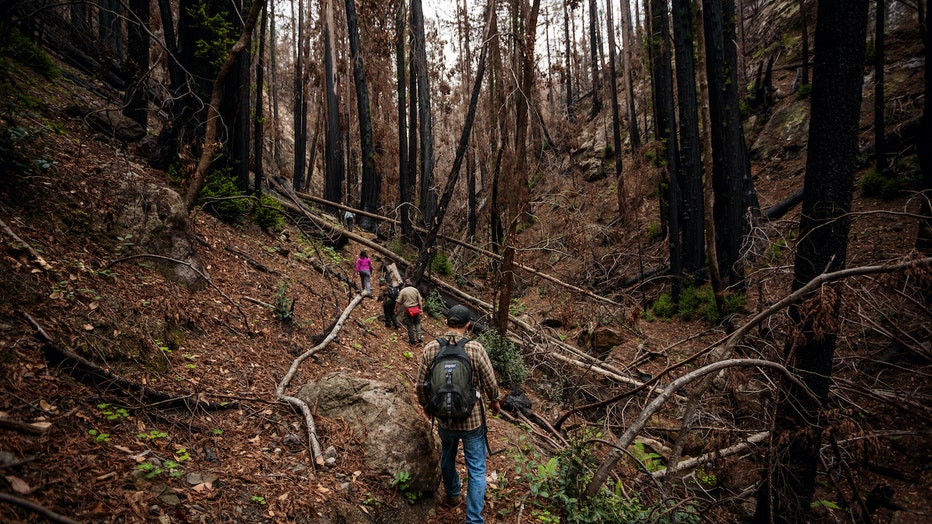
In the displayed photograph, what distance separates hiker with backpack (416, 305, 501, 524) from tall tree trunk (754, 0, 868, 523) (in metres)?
2.68

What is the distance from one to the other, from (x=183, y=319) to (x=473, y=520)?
4032 millimetres

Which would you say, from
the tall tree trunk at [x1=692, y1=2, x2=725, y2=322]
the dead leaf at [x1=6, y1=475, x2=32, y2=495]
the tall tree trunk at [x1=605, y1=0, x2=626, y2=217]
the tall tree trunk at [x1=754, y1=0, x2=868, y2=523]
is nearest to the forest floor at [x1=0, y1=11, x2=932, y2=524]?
the dead leaf at [x1=6, y1=475, x2=32, y2=495]

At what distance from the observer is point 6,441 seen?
2.42m

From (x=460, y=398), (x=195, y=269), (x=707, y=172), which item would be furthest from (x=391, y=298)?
(x=707, y=172)

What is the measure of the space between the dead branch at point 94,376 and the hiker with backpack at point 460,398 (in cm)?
226

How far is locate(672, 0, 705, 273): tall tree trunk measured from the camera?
11695 millimetres

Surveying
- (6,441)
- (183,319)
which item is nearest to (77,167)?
(183,319)

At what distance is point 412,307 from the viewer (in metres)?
8.87

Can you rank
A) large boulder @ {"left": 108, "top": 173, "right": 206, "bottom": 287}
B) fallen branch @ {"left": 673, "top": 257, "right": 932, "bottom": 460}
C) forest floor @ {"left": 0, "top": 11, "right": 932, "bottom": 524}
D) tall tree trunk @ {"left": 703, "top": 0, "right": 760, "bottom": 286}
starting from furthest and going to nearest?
tall tree trunk @ {"left": 703, "top": 0, "right": 760, "bottom": 286}
large boulder @ {"left": 108, "top": 173, "right": 206, "bottom": 287}
fallen branch @ {"left": 673, "top": 257, "right": 932, "bottom": 460}
forest floor @ {"left": 0, "top": 11, "right": 932, "bottom": 524}

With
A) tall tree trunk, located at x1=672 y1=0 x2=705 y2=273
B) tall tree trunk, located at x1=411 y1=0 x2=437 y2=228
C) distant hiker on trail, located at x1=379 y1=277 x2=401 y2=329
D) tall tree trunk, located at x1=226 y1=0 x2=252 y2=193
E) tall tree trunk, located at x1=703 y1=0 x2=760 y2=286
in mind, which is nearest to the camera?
tall tree trunk, located at x1=226 y1=0 x2=252 y2=193

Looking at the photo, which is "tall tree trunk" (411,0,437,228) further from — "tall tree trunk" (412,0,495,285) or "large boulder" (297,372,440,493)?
"large boulder" (297,372,440,493)

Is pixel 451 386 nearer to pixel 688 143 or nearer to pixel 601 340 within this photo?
pixel 601 340

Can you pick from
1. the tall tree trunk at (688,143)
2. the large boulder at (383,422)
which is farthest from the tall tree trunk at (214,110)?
the tall tree trunk at (688,143)

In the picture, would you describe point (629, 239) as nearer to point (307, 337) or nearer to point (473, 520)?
point (307, 337)
